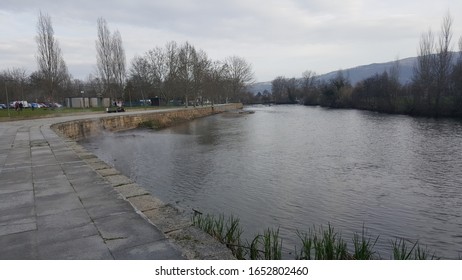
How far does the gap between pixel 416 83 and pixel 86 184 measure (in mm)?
50325

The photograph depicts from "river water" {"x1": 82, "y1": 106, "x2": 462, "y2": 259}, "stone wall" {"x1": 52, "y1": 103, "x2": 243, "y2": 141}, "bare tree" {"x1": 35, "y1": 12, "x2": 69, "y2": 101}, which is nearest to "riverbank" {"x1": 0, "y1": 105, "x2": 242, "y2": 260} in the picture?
"river water" {"x1": 82, "y1": 106, "x2": 462, "y2": 259}

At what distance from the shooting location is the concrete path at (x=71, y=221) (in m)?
3.29

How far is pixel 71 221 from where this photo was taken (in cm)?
411

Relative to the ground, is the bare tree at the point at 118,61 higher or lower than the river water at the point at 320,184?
higher

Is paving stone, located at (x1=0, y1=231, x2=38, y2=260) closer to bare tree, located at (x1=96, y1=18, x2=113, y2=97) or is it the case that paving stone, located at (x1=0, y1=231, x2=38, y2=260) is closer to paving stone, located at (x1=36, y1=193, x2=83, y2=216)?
paving stone, located at (x1=36, y1=193, x2=83, y2=216)

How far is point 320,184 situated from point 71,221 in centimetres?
785

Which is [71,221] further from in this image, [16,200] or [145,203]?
[16,200]

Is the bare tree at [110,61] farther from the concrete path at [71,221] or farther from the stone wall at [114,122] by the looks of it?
the concrete path at [71,221]

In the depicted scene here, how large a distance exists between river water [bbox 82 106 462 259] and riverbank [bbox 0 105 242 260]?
2.49 metres

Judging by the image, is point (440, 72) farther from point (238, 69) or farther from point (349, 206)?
point (238, 69)

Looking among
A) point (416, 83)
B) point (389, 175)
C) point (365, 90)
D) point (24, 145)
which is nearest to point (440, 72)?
point (416, 83)

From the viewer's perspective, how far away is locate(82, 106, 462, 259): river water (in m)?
7.13

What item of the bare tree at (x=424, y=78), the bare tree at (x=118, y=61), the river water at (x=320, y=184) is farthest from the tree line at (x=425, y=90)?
the bare tree at (x=118, y=61)

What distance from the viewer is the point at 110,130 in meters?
27.6
